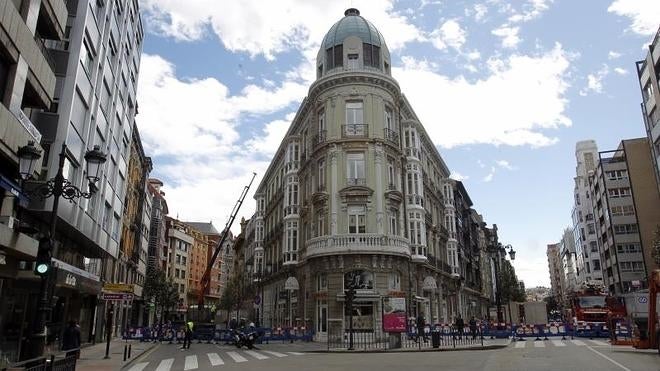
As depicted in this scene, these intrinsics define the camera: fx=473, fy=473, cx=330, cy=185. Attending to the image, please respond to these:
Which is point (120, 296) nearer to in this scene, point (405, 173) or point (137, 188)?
point (405, 173)

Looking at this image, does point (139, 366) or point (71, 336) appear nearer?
point (71, 336)

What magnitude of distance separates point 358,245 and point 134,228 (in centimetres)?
2592

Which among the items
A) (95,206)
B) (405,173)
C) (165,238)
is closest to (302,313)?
(405,173)

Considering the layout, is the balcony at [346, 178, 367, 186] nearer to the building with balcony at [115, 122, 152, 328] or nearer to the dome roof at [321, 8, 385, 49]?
the dome roof at [321, 8, 385, 49]

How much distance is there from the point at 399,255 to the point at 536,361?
50.5ft

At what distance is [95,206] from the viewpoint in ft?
79.8

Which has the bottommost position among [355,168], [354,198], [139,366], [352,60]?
[139,366]

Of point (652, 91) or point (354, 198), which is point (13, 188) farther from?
point (652, 91)

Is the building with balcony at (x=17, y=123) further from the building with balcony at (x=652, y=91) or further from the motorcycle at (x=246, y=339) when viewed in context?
the building with balcony at (x=652, y=91)

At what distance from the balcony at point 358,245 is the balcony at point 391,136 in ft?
23.5

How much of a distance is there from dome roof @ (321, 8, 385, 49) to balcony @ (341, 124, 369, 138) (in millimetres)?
6709

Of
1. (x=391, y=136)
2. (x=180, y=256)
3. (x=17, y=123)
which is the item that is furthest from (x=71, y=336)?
(x=180, y=256)

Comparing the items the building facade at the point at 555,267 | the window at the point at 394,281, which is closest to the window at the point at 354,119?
the window at the point at 394,281

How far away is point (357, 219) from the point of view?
31.2 meters
